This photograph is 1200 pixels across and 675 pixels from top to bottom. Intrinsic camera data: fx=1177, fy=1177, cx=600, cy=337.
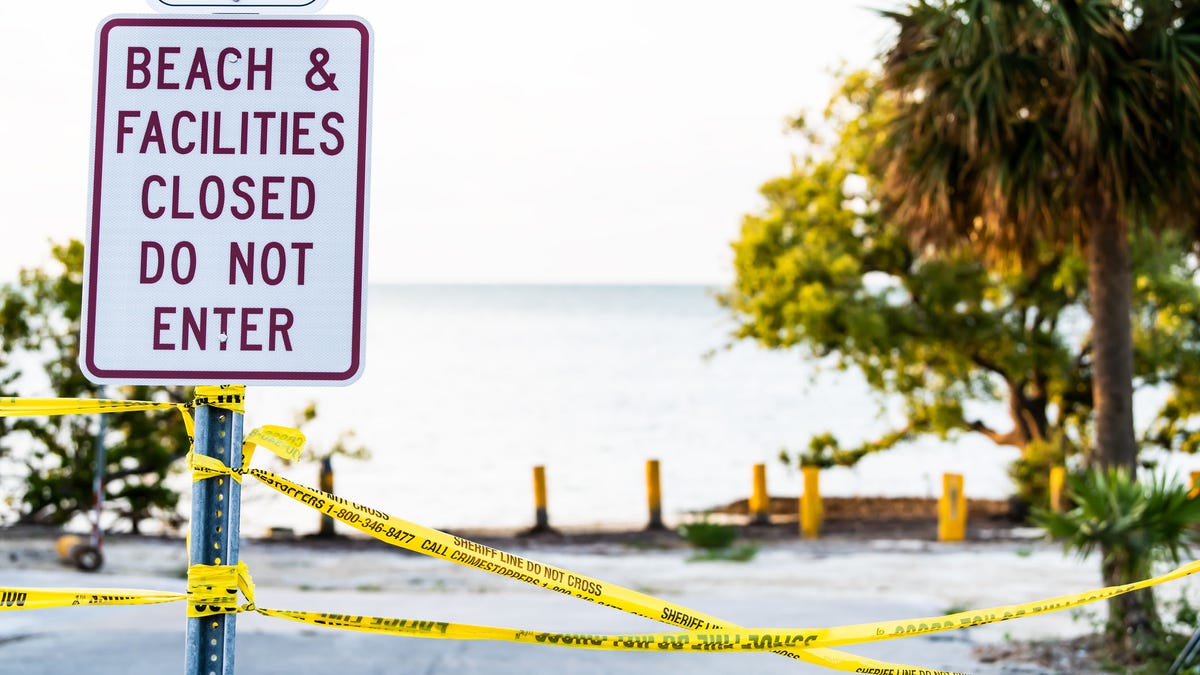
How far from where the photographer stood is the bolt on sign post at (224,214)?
76.2 inches

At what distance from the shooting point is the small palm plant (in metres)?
7.29

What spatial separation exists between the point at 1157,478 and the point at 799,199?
38.1ft

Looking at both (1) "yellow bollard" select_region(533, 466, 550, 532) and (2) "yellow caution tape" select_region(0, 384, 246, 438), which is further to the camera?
(1) "yellow bollard" select_region(533, 466, 550, 532)

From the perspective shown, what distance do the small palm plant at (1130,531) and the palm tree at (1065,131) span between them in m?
0.17

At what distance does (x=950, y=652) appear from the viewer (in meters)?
7.83

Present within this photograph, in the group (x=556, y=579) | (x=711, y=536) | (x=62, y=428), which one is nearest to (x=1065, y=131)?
(x=556, y=579)

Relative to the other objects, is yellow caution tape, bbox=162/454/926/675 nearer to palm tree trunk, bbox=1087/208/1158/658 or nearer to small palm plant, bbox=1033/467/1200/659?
small palm plant, bbox=1033/467/1200/659

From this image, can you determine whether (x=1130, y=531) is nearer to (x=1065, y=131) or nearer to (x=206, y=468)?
(x=1065, y=131)

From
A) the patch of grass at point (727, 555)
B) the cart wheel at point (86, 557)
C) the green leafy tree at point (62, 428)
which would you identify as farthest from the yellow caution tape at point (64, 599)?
the green leafy tree at point (62, 428)

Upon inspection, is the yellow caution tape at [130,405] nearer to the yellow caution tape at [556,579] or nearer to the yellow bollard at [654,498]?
the yellow caution tape at [556,579]

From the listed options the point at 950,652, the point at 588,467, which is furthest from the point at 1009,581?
the point at 588,467

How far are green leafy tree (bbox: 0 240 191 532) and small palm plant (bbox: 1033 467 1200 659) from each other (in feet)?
39.3

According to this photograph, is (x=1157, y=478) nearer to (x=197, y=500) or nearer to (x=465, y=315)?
(x=197, y=500)

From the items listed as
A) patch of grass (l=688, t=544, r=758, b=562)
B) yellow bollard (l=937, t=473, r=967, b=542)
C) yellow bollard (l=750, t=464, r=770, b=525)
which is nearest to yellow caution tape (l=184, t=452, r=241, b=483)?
patch of grass (l=688, t=544, r=758, b=562)
